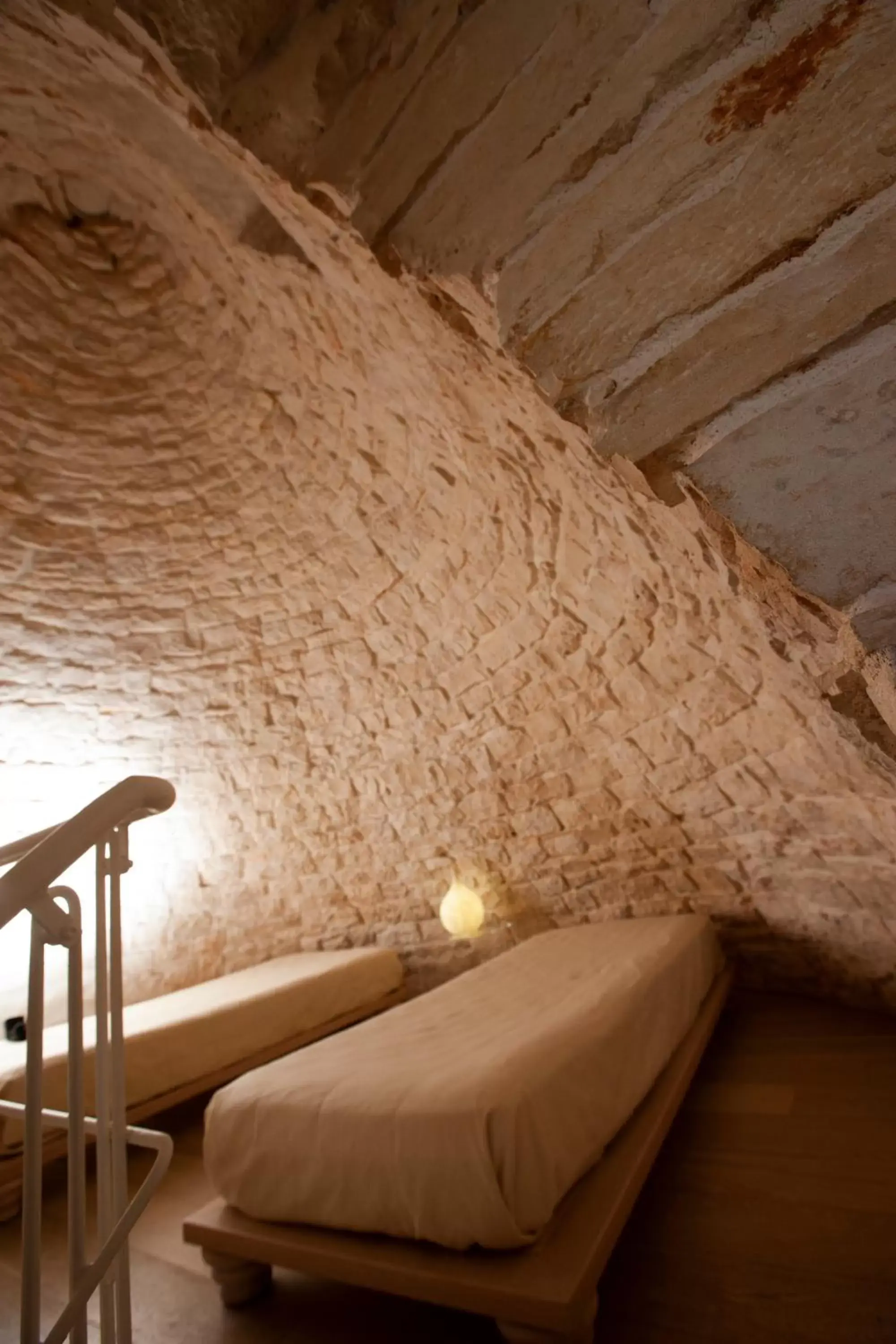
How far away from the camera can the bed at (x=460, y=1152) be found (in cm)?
131

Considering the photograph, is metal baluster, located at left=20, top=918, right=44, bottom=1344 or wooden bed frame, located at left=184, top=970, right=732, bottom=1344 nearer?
metal baluster, located at left=20, top=918, right=44, bottom=1344

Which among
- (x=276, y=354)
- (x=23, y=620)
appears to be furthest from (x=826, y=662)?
(x=23, y=620)

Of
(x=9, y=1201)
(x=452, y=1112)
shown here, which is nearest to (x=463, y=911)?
(x=9, y=1201)

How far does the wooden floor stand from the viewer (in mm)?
→ 1331

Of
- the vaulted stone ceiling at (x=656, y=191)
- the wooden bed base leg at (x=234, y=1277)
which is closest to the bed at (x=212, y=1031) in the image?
the wooden bed base leg at (x=234, y=1277)

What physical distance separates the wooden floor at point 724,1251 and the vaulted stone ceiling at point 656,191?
53.5 inches

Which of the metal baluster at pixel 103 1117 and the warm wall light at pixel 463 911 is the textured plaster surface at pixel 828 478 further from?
the warm wall light at pixel 463 911

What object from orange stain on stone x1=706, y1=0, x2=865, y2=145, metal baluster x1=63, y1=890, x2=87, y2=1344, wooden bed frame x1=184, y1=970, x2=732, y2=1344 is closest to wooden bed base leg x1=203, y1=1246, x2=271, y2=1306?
wooden bed frame x1=184, y1=970, x2=732, y2=1344

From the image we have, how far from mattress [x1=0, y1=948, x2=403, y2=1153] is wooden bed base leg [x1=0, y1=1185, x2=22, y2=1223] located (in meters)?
0.11

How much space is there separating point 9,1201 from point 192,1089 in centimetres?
67

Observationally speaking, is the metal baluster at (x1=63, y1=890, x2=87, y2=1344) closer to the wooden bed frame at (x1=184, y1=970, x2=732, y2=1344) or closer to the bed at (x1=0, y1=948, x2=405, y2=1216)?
the wooden bed frame at (x1=184, y1=970, x2=732, y2=1344)

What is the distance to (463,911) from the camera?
364 centimetres

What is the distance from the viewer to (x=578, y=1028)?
1.74m

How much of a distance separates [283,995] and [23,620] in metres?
2.11
